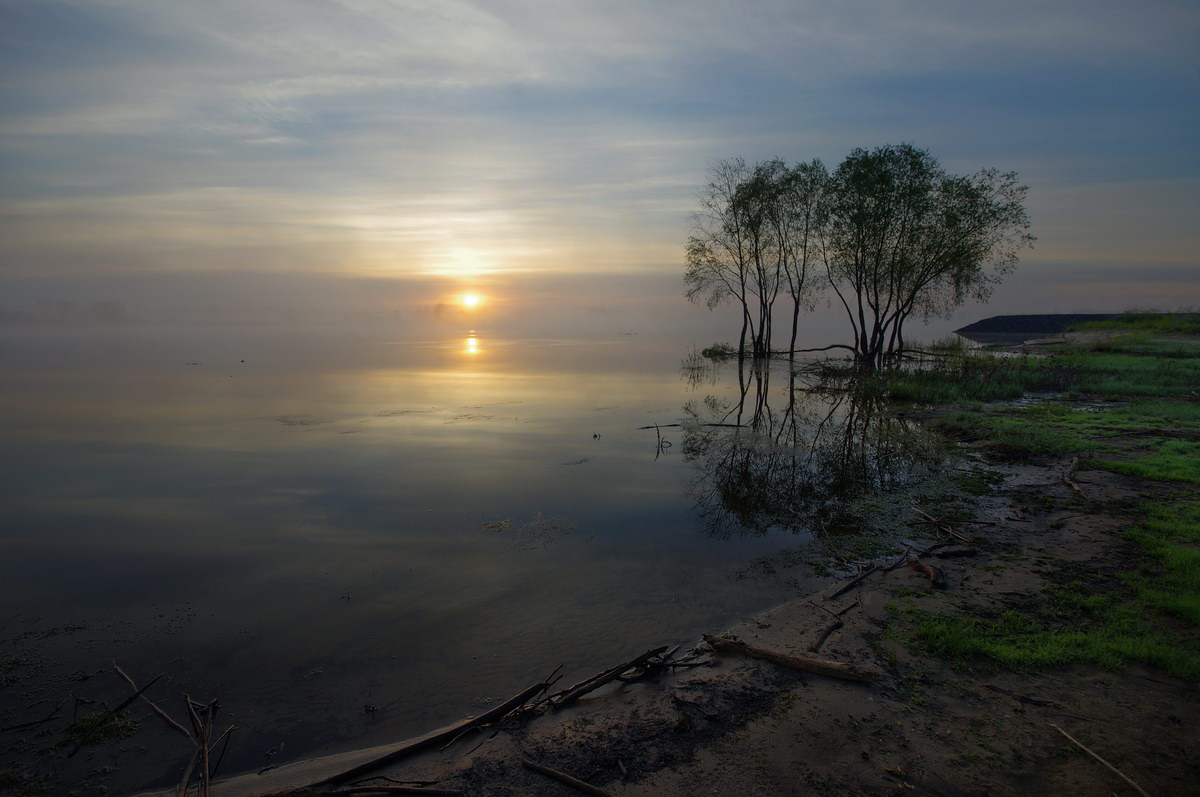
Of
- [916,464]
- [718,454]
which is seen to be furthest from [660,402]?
[916,464]

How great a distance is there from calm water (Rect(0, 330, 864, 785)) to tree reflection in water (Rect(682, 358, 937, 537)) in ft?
0.80

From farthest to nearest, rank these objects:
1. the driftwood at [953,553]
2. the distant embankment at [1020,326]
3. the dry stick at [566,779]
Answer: the distant embankment at [1020,326] → the driftwood at [953,553] → the dry stick at [566,779]

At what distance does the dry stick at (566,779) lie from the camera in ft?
14.1

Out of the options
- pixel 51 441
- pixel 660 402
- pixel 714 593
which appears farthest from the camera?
pixel 660 402

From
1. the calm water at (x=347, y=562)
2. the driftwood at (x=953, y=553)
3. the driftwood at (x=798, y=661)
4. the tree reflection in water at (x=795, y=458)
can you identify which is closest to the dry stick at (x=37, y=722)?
the calm water at (x=347, y=562)

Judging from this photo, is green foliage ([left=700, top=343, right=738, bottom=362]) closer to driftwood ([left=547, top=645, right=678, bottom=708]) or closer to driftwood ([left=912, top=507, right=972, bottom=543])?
driftwood ([left=912, top=507, right=972, bottom=543])

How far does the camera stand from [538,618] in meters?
7.73

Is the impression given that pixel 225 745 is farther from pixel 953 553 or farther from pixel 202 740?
pixel 953 553

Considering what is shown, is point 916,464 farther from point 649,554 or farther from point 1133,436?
point 649,554

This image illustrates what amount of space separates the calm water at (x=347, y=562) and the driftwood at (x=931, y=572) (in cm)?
162

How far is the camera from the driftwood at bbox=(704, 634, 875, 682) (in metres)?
5.74

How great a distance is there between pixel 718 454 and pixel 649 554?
7.47 meters

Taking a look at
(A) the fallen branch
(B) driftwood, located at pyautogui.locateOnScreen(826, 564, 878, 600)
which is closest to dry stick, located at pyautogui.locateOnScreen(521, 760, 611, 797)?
(A) the fallen branch

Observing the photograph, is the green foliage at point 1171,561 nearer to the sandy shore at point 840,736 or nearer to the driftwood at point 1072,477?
the driftwood at point 1072,477
